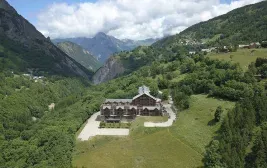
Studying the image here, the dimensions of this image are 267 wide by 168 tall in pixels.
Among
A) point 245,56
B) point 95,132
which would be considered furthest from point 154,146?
point 245,56

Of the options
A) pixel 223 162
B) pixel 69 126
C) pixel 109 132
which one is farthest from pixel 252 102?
pixel 69 126

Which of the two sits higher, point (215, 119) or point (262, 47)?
point (262, 47)

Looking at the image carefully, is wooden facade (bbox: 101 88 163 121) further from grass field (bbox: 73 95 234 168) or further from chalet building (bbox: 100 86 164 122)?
grass field (bbox: 73 95 234 168)

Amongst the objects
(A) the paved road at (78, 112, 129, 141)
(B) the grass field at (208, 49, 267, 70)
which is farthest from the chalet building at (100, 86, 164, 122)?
(B) the grass field at (208, 49, 267, 70)

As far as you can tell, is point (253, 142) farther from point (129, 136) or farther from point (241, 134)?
point (129, 136)

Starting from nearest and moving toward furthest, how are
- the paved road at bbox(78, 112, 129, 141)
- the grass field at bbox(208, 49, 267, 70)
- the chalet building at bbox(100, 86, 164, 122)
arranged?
1. the paved road at bbox(78, 112, 129, 141)
2. the chalet building at bbox(100, 86, 164, 122)
3. the grass field at bbox(208, 49, 267, 70)

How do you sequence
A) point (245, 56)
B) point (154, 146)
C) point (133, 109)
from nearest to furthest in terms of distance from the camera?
point (154, 146), point (133, 109), point (245, 56)

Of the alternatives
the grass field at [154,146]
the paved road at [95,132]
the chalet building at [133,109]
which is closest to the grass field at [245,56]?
the chalet building at [133,109]

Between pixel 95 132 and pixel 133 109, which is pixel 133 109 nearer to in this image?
pixel 133 109
